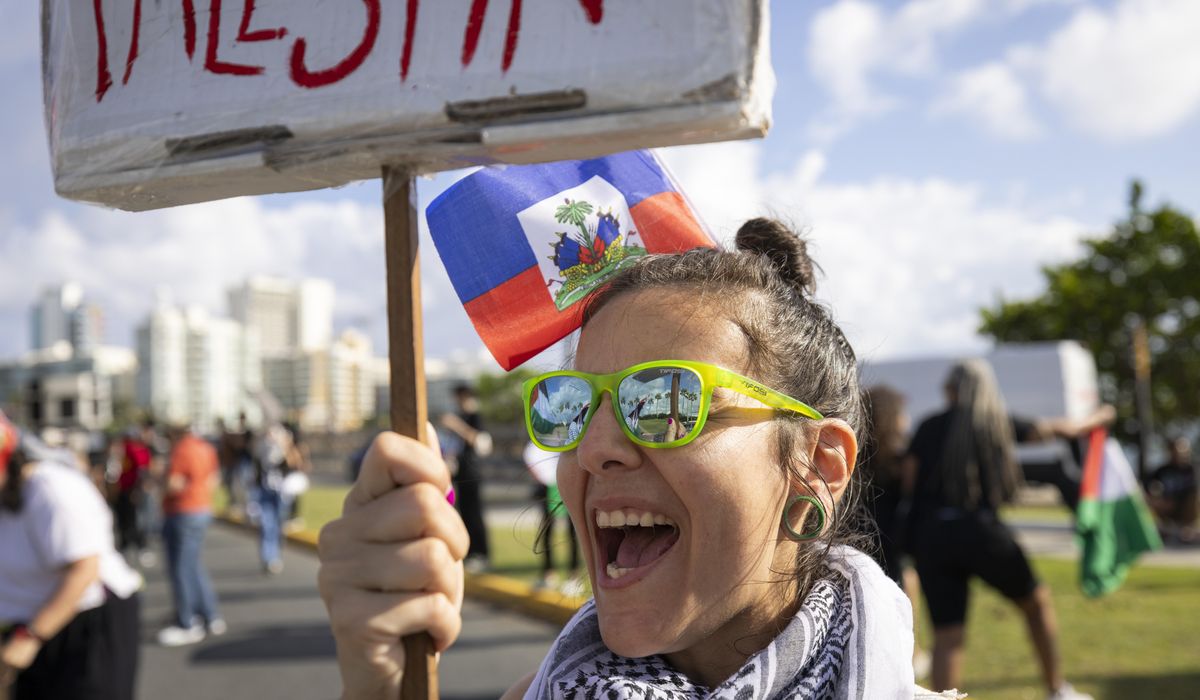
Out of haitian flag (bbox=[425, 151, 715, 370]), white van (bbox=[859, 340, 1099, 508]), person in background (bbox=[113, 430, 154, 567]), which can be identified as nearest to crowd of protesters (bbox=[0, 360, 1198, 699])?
haitian flag (bbox=[425, 151, 715, 370])

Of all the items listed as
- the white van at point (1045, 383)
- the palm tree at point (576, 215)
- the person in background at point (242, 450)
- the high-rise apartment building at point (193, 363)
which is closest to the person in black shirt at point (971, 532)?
the palm tree at point (576, 215)

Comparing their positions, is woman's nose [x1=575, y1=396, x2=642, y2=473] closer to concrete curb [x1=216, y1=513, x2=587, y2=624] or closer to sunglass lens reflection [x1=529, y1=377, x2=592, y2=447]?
sunglass lens reflection [x1=529, y1=377, x2=592, y2=447]

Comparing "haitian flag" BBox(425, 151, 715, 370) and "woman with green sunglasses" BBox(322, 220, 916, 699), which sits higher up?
"haitian flag" BBox(425, 151, 715, 370)

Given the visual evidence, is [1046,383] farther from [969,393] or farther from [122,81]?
[122,81]

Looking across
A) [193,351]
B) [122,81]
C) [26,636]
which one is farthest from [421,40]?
[193,351]

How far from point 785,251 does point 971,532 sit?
11.4ft

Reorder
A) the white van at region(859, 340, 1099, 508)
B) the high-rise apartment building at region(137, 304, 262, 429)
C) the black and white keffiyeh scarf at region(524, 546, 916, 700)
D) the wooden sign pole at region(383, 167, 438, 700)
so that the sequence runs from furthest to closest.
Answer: the high-rise apartment building at region(137, 304, 262, 429) → the white van at region(859, 340, 1099, 508) → the black and white keffiyeh scarf at region(524, 546, 916, 700) → the wooden sign pole at region(383, 167, 438, 700)

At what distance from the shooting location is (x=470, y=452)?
902 centimetres

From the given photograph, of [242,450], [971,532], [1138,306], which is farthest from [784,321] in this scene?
[1138,306]

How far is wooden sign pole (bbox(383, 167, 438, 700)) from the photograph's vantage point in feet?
4.13

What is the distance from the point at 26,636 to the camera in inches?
130

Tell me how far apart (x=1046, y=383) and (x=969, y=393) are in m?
15.7

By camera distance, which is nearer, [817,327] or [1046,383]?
[817,327]

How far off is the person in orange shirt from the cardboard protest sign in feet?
23.6
